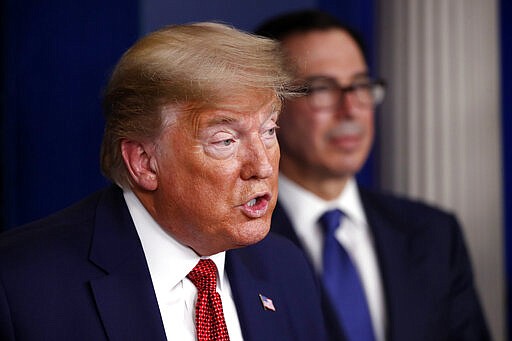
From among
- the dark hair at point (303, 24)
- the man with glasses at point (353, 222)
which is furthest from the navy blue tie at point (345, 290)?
the dark hair at point (303, 24)

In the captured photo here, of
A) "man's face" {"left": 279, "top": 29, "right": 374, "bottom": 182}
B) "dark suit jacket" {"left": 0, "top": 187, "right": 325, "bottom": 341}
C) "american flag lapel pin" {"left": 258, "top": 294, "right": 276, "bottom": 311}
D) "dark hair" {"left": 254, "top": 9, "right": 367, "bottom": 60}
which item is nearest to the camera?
"dark suit jacket" {"left": 0, "top": 187, "right": 325, "bottom": 341}

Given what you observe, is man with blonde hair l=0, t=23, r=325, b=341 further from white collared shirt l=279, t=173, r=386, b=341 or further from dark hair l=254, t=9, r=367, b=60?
dark hair l=254, t=9, r=367, b=60

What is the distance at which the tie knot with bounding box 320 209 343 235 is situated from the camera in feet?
8.63

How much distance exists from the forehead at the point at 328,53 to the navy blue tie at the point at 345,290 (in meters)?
0.48

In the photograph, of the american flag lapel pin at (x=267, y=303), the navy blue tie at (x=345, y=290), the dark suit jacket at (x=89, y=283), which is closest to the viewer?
the dark suit jacket at (x=89, y=283)

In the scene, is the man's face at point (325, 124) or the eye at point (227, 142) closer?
the eye at point (227, 142)

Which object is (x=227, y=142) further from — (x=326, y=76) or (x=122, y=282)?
(x=326, y=76)

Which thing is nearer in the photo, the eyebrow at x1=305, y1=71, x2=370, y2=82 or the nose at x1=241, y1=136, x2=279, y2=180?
the nose at x1=241, y1=136, x2=279, y2=180

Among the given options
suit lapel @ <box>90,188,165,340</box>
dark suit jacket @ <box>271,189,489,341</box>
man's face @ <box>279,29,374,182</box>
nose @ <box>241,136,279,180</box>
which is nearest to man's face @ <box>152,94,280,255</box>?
nose @ <box>241,136,279,180</box>

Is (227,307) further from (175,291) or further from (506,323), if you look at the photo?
(506,323)

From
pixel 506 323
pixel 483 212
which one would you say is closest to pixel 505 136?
pixel 483 212

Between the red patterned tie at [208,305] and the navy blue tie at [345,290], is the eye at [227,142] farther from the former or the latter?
the navy blue tie at [345,290]

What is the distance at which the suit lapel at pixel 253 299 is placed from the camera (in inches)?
70.7

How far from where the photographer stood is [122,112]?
1.71m
